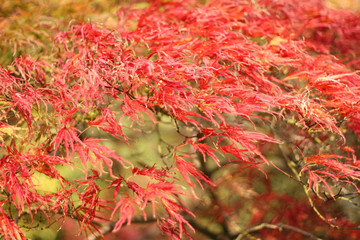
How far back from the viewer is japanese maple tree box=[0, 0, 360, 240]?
4.03ft

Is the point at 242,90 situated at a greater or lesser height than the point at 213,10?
lesser

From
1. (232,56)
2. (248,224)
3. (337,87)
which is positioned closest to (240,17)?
(232,56)

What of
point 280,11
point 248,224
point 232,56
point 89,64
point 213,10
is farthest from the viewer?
point 248,224

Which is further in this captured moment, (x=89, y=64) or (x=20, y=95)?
(x=89, y=64)

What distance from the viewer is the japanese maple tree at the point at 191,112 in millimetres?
1228

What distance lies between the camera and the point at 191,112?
1.31m

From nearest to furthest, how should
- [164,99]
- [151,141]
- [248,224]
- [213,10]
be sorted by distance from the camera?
[164,99] < [213,10] < [248,224] < [151,141]

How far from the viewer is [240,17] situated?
1.90 m

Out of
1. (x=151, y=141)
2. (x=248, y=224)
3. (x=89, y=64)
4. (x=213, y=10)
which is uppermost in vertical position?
(x=213, y=10)

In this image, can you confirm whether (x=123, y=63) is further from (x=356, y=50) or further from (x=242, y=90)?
(x=356, y=50)

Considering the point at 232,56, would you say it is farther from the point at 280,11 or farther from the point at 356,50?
the point at 356,50

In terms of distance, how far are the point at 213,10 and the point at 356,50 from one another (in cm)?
110

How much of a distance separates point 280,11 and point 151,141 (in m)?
1.44

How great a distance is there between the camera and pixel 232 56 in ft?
4.75
